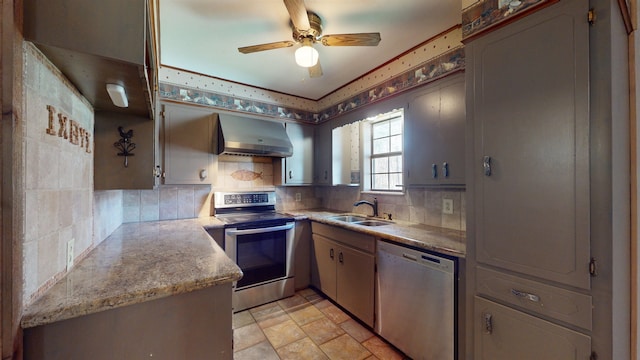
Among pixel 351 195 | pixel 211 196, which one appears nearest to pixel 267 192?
pixel 211 196

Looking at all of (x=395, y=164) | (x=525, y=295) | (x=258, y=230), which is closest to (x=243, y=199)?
(x=258, y=230)

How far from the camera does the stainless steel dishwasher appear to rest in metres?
1.55

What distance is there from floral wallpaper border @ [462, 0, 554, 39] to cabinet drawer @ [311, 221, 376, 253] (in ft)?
5.20

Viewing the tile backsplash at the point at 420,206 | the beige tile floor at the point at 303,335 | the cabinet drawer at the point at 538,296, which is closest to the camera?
the cabinet drawer at the point at 538,296

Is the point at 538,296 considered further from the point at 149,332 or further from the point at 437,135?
the point at 149,332

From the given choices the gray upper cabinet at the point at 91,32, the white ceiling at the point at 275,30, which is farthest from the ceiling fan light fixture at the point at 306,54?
the gray upper cabinet at the point at 91,32

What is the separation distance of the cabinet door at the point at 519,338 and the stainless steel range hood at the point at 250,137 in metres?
2.31

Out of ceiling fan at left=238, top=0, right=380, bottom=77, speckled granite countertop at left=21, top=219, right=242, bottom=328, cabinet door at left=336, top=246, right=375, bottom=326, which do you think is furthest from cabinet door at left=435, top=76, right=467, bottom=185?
speckled granite countertop at left=21, top=219, right=242, bottom=328

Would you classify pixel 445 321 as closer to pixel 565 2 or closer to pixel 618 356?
pixel 618 356

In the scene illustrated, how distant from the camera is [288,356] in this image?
6.17 feet

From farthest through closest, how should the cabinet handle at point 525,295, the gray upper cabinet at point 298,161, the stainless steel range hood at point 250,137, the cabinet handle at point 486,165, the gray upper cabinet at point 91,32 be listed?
1. the gray upper cabinet at point 298,161
2. the stainless steel range hood at point 250,137
3. the cabinet handle at point 486,165
4. the cabinet handle at point 525,295
5. the gray upper cabinet at point 91,32

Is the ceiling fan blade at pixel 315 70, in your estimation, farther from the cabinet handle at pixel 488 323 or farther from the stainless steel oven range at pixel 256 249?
the cabinet handle at pixel 488 323

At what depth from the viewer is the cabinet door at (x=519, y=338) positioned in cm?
106

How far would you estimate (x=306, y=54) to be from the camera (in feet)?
5.87
